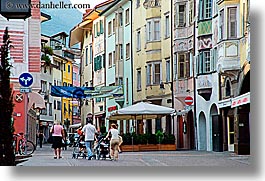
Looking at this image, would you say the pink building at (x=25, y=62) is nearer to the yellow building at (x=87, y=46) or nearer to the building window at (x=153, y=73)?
the yellow building at (x=87, y=46)

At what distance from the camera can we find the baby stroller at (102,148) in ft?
54.6

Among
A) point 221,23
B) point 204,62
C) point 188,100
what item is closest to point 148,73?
point 188,100

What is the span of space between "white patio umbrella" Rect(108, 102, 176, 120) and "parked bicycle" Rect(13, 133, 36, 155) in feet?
3.93

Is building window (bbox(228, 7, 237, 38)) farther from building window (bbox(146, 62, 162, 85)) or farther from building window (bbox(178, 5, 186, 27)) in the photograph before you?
building window (bbox(146, 62, 162, 85))

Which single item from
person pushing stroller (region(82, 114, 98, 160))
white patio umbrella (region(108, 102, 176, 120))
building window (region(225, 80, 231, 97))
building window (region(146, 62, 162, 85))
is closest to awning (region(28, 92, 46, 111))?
person pushing stroller (region(82, 114, 98, 160))

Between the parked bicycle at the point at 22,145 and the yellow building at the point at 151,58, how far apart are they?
5.20 feet

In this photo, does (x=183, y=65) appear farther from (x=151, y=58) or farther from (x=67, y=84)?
(x=67, y=84)

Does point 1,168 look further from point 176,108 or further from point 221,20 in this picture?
point 221,20

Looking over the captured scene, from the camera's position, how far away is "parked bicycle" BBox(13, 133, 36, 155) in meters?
15.8

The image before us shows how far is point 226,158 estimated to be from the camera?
15.7 metres

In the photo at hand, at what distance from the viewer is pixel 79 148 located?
652 inches

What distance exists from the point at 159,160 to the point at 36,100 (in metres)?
1.83

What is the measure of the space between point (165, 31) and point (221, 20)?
0.79 m

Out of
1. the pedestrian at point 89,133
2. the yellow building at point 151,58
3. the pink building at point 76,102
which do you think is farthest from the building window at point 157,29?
the pedestrian at point 89,133
